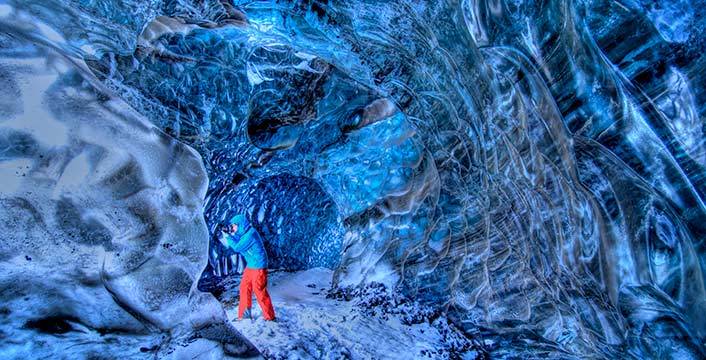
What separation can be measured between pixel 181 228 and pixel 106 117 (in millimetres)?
795

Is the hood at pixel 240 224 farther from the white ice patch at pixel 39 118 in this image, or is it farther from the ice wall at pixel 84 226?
the white ice patch at pixel 39 118

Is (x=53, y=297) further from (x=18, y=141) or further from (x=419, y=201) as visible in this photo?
(x=419, y=201)

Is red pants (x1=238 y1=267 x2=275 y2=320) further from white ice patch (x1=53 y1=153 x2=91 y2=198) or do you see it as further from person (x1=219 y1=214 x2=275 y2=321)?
white ice patch (x1=53 y1=153 x2=91 y2=198)

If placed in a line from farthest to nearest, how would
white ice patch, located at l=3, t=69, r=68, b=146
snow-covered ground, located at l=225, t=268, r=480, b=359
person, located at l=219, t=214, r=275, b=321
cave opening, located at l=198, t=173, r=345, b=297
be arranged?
cave opening, located at l=198, t=173, r=345, b=297
person, located at l=219, t=214, r=275, b=321
snow-covered ground, located at l=225, t=268, r=480, b=359
white ice patch, located at l=3, t=69, r=68, b=146

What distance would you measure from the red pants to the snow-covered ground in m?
0.08

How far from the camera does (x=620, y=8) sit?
1.37m

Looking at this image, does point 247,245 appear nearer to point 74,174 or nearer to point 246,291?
point 246,291

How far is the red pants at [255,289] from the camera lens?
2.46 metres

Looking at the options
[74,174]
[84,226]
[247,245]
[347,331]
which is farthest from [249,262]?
[74,174]

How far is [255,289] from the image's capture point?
2453mm

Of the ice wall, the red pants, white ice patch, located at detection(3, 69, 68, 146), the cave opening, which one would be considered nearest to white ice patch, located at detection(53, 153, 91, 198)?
the ice wall

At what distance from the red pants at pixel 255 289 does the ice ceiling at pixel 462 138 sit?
0.32 metres

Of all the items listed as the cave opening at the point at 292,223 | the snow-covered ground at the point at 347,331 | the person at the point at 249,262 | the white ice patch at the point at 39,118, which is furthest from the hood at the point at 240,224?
the cave opening at the point at 292,223

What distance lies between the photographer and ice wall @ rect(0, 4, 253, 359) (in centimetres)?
191
